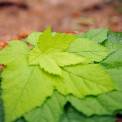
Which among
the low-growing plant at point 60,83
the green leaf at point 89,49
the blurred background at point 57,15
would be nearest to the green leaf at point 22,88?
the low-growing plant at point 60,83

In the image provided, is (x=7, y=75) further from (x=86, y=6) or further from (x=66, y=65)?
(x=86, y=6)

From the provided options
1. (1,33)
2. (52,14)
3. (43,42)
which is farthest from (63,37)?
(52,14)

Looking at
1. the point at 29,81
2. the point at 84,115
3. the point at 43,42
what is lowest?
the point at 84,115

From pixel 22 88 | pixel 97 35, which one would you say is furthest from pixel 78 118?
pixel 97 35

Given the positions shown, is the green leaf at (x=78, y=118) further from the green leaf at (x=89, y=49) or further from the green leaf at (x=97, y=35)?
the green leaf at (x=97, y=35)

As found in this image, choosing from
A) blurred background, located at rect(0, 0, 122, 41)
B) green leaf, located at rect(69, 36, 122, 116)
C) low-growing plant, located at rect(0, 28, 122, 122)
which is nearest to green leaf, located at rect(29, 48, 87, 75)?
low-growing plant, located at rect(0, 28, 122, 122)
